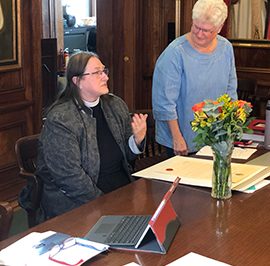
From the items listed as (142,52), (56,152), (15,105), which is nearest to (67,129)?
(56,152)

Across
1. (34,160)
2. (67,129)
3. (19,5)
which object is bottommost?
(34,160)

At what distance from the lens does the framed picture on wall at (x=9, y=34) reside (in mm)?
3799

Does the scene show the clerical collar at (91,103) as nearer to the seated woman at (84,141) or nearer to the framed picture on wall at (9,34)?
the seated woman at (84,141)

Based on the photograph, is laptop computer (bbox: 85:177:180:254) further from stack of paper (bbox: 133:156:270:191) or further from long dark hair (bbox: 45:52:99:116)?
long dark hair (bbox: 45:52:99:116)

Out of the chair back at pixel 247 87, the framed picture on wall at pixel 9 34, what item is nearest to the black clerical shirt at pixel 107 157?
the framed picture on wall at pixel 9 34

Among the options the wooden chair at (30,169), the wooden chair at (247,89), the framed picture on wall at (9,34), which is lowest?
→ the wooden chair at (30,169)

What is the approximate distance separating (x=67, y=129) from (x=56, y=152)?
108 mm

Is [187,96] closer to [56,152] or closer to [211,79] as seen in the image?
[211,79]

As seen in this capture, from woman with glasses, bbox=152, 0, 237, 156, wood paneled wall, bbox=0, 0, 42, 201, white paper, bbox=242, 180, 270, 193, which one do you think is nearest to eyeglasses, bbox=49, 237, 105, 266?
white paper, bbox=242, 180, 270, 193

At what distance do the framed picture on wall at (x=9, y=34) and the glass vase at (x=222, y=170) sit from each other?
7.27 feet

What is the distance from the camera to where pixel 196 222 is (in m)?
1.85

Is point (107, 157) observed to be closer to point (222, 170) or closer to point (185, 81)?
point (185, 81)

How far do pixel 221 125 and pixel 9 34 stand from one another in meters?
2.30

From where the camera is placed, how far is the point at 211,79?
2.94 m
